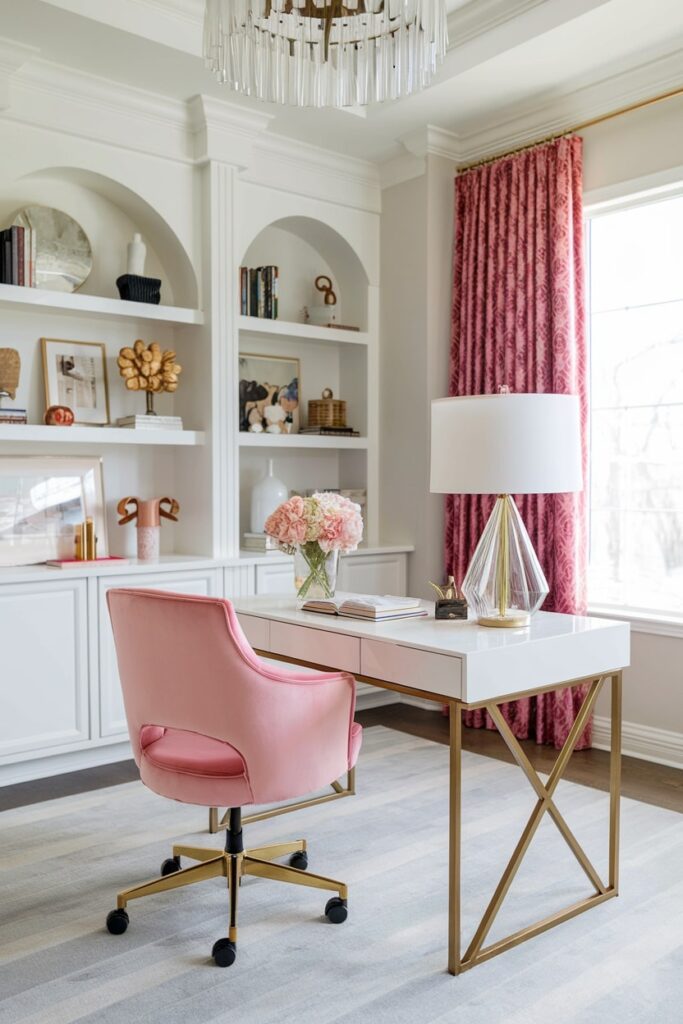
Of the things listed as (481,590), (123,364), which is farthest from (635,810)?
(123,364)

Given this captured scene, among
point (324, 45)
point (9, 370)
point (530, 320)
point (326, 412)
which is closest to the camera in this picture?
point (324, 45)

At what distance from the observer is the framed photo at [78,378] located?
→ 3.97 meters

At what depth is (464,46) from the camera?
3.67 metres

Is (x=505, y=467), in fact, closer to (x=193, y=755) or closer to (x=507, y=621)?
(x=507, y=621)

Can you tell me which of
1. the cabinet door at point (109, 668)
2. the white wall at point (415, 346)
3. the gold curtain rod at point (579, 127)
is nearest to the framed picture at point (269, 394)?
the white wall at point (415, 346)

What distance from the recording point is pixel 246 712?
6.98 feet

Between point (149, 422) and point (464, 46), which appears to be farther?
point (149, 422)

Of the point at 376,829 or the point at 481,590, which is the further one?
the point at 376,829

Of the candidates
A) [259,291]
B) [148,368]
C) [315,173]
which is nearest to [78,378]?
[148,368]

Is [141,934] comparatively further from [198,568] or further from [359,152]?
[359,152]

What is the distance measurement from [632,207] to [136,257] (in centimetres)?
223

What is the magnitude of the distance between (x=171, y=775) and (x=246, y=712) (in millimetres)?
295

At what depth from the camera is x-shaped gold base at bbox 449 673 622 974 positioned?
2.16 meters

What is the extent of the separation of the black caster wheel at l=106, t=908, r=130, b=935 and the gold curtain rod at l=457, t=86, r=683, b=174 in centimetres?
361
